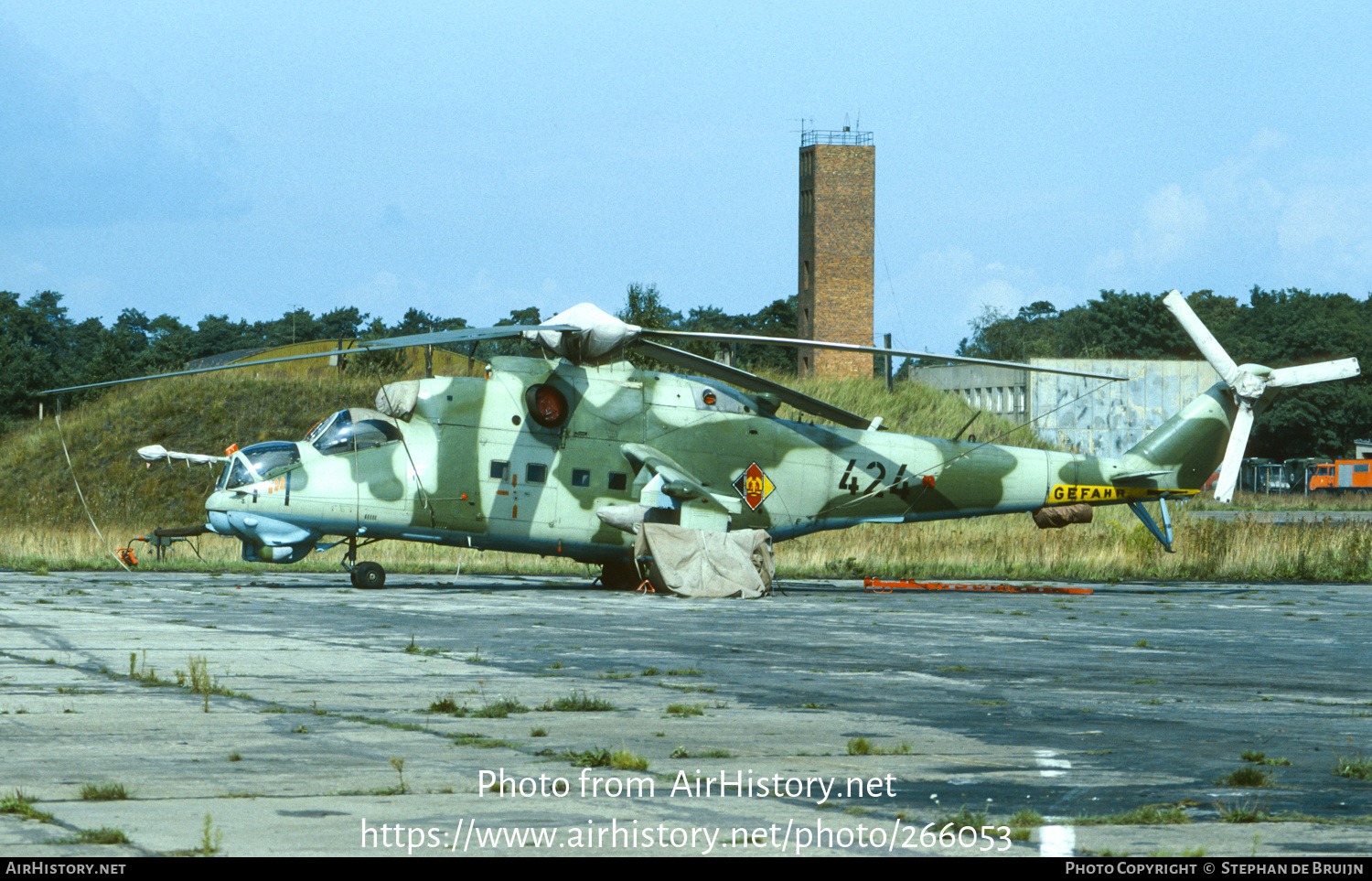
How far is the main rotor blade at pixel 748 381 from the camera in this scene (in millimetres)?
23656

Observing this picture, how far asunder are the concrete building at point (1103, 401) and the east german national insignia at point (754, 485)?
41691 millimetres

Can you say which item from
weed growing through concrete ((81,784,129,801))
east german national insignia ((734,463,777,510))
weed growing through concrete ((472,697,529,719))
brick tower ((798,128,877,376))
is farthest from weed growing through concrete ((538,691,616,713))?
brick tower ((798,128,877,376))

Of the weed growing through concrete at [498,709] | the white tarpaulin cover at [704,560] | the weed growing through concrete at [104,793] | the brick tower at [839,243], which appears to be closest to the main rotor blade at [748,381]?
the white tarpaulin cover at [704,560]

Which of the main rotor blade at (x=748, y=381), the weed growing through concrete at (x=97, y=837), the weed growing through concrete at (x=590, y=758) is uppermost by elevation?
the main rotor blade at (x=748, y=381)

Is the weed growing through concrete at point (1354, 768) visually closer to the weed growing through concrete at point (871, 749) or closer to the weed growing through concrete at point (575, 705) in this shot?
the weed growing through concrete at point (871, 749)

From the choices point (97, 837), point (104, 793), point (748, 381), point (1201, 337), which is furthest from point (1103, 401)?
point (97, 837)

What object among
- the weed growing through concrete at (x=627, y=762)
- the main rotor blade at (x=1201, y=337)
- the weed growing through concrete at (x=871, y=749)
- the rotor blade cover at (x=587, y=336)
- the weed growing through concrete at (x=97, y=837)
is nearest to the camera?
the weed growing through concrete at (x=97, y=837)

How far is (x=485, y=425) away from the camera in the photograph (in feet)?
79.3

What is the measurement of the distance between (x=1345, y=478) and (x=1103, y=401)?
18663 millimetres

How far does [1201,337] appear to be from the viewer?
1060 inches

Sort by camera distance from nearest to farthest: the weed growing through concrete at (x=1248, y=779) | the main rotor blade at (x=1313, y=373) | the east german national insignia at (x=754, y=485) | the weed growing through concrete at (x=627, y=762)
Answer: the weed growing through concrete at (x=1248, y=779) < the weed growing through concrete at (x=627, y=762) < the main rotor blade at (x=1313, y=373) < the east german national insignia at (x=754, y=485)

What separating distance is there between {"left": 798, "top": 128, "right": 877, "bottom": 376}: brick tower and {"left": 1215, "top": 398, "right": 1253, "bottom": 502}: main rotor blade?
55221 mm

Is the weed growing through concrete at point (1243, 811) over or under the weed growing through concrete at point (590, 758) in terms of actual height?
over

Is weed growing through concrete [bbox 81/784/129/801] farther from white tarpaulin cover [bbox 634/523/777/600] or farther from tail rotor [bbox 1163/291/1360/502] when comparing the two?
tail rotor [bbox 1163/291/1360/502]
